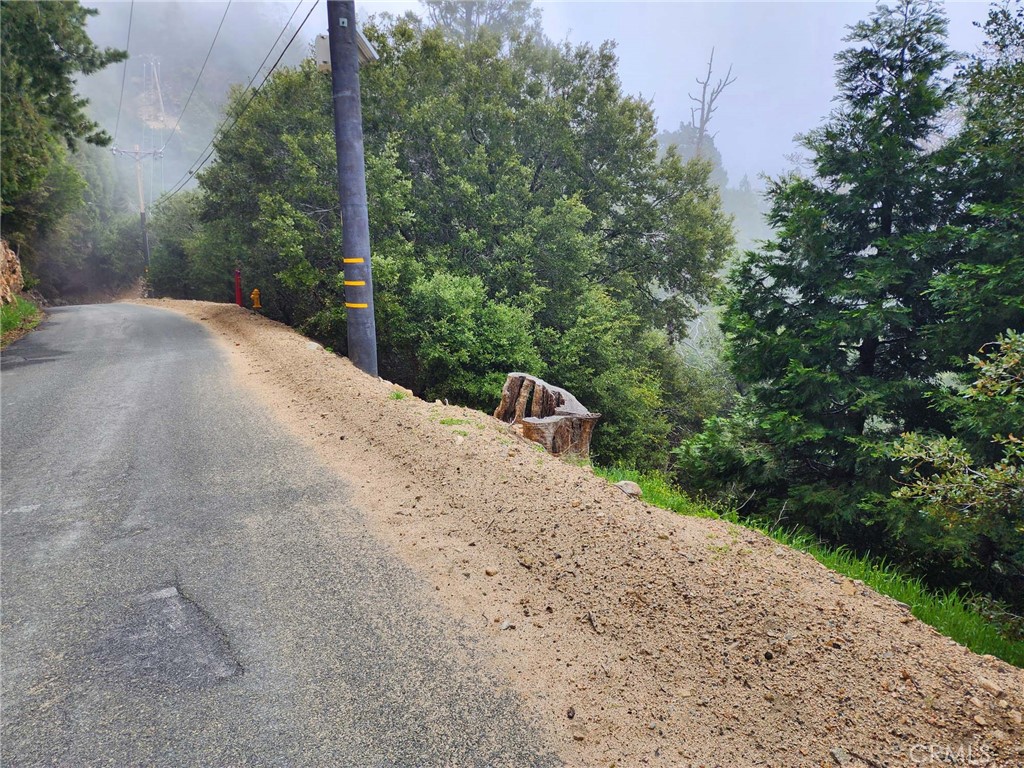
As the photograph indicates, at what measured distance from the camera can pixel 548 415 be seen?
654 cm

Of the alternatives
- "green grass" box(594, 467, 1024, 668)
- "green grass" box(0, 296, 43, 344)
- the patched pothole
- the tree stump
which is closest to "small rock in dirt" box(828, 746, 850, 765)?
"green grass" box(594, 467, 1024, 668)

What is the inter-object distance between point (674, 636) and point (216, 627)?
2.23 m

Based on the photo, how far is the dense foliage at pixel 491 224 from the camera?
1162cm

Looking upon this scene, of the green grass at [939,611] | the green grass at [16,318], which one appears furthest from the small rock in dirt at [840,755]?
the green grass at [16,318]

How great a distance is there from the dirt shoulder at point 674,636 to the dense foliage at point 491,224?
23.9ft

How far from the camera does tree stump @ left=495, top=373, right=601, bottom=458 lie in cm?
611

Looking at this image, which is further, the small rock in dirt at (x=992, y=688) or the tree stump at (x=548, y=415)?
the tree stump at (x=548, y=415)

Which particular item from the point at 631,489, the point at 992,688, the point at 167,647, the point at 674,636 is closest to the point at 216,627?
the point at 167,647

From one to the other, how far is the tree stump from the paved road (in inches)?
Result: 93.5

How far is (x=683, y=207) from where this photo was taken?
64.5 feet

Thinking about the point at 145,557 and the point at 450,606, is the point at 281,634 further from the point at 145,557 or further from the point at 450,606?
the point at 145,557

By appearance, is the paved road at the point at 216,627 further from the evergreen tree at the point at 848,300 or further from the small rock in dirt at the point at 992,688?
the evergreen tree at the point at 848,300

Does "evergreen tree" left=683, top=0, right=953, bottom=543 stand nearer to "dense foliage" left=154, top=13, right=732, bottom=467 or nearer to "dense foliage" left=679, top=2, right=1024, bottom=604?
"dense foliage" left=679, top=2, right=1024, bottom=604

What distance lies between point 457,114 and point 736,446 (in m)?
12.2
